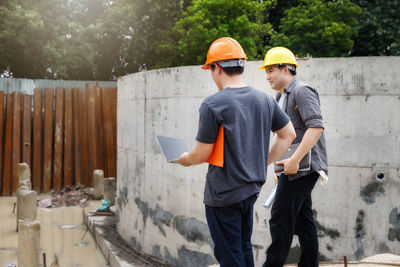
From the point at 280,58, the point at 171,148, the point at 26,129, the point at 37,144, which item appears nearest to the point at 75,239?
the point at 37,144

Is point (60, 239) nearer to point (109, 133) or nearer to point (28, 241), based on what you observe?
point (28, 241)

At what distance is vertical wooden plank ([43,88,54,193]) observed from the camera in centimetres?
1002

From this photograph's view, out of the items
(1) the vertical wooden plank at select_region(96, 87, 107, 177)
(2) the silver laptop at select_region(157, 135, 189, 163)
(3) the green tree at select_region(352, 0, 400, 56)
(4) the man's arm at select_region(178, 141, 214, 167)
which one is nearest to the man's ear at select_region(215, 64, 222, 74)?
(4) the man's arm at select_region(178, 141, 214, 167)

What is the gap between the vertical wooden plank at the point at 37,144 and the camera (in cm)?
1000

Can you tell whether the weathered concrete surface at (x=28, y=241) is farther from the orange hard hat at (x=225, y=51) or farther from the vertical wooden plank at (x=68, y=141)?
the vertical wooden plank at (x=68, y=141)

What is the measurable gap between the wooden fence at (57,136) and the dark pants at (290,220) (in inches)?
308

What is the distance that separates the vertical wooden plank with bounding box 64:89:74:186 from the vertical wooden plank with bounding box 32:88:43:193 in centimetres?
59

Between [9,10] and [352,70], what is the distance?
55.7ft

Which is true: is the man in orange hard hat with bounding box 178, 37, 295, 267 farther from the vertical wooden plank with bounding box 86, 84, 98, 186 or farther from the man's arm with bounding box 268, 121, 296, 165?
the vertical wooden plank with bounding box 86, 84, 98, 186

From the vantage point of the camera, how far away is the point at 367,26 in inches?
802

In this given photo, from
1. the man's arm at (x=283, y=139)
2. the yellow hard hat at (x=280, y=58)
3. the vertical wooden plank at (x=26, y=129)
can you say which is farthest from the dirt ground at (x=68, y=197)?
the man's arm at (x=283, y=139)

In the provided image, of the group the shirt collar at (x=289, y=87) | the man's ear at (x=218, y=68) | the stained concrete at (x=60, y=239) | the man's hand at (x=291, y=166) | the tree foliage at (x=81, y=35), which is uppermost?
the tree foliage at (x=81, y=35)

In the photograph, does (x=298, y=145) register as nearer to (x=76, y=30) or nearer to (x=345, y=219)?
(x=345, y=219)

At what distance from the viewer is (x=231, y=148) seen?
7.80 ft
